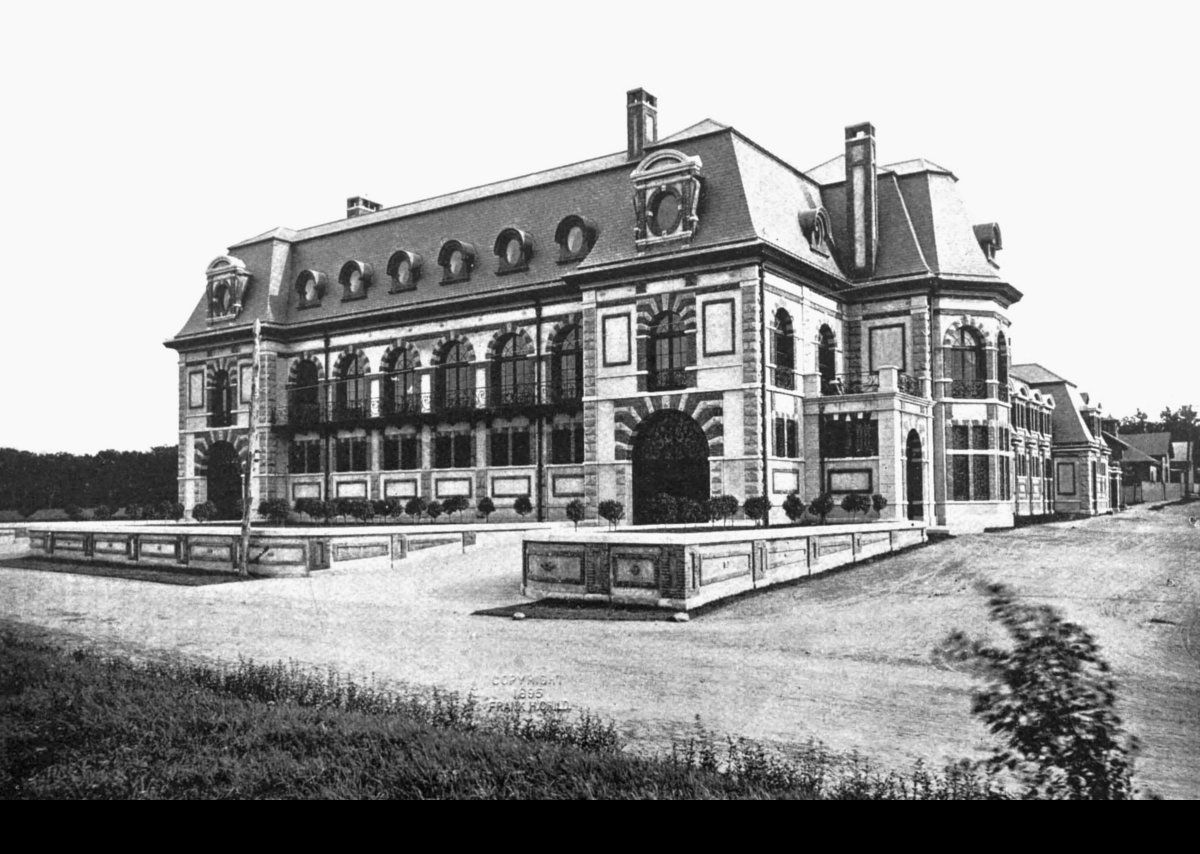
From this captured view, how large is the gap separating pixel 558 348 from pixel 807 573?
1751cm

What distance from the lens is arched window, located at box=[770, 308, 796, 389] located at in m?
29.7

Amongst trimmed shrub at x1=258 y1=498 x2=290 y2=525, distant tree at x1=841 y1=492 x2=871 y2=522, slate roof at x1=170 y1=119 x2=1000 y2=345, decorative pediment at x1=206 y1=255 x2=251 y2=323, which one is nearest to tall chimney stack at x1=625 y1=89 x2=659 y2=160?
slate roof at x1=170 y1=119 x2=1000 y2=345

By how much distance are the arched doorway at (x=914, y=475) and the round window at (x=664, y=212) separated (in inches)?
397

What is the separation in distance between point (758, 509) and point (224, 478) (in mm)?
26705

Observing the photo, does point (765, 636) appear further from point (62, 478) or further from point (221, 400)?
point (221, 400)

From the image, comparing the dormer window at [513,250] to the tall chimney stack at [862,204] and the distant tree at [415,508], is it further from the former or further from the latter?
the tall chimney stack at [862,204]

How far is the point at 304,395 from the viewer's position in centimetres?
4216

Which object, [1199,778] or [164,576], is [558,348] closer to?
[164,576]

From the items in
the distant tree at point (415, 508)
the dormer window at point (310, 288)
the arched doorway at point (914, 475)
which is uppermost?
the dormer window at point (310, 288)

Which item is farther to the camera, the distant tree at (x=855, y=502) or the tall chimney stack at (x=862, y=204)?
the tall chimney stack at (x=862, y=204)

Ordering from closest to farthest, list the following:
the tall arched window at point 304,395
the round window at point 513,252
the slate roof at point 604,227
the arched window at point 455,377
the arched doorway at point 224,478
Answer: the slate roof at point 604,227 → the round window at point 513,252 → the arched window at point 455,377 → the tall arched window at point 304,395 → the arched doorway at point 224,478

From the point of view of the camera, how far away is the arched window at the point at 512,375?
3516 centimetres

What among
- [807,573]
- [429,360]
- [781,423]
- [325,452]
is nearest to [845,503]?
[781,423]

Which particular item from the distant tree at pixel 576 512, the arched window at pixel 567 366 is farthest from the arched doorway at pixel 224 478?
the distant tree at pixel 576 512
